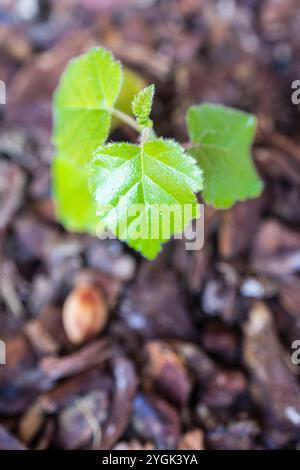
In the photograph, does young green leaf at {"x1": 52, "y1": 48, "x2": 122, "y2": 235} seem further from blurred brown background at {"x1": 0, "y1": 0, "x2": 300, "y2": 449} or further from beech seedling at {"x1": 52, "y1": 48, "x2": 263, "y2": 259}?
blurred brown background at {"x1": 0, "y1": 0, "x2": 300, "y2": 449}

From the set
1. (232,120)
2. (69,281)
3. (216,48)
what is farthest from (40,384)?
(216,48)

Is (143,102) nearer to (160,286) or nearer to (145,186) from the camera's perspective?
(145,186)

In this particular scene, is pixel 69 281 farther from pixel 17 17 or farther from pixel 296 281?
pixel 17 17

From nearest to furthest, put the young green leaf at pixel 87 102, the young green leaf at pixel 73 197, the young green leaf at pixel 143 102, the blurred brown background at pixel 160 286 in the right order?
the young green leaf at pixel 143 102
the young green leaf at pixel 87 102
the blurred brown background at pixel 160 286
the young green leaf at pixel 73 197

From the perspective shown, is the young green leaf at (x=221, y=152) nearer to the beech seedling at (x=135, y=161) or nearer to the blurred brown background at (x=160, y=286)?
the beech seedling at (x=135, y=161)

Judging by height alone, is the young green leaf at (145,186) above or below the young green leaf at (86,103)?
below

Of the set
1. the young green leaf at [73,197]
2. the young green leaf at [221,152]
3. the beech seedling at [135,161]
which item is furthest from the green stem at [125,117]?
the young green leaf at [73,197]

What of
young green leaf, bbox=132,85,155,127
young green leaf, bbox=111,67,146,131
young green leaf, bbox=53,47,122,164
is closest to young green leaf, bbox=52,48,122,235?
young green leaf, bbox=53,47,122,164

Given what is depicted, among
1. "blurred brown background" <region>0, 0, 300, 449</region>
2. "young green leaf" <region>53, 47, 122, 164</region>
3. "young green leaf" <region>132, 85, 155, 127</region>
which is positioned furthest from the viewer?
"blurred brown background" <region>0, 0, 300, 449</region>
